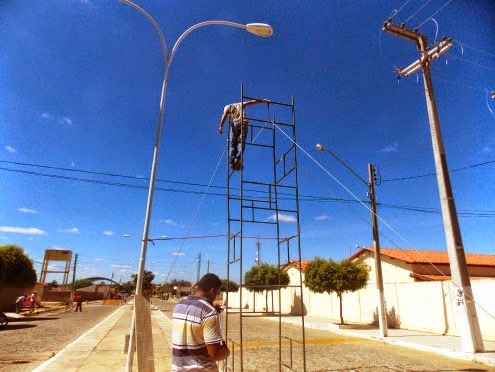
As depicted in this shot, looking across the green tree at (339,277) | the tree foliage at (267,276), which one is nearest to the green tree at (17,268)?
the tree foliage at (267,276)

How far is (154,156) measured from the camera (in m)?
8.68

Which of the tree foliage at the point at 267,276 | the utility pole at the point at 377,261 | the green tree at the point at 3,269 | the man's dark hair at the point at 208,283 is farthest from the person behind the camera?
the tree foliage at the point at 267,276

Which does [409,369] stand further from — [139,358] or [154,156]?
[154,156]

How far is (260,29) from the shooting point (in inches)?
332

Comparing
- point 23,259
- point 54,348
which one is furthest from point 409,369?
point 23,259

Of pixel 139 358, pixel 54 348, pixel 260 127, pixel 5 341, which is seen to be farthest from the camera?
pixel 5 341

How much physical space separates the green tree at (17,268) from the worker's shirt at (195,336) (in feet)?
80.0

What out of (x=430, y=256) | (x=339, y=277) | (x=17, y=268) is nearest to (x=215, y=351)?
(x=339, y=277)

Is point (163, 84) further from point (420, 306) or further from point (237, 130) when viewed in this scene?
point (420, 306)

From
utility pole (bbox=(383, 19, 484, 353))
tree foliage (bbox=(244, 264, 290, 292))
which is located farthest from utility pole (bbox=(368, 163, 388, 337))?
tree foliage (bbox=(244, 264, 290, 292))

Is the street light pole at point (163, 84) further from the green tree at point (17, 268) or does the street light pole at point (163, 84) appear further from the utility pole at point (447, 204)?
the green tree at point (17, 268)

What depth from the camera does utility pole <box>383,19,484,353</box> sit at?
10.9 metres

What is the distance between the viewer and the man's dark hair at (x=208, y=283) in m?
3.40

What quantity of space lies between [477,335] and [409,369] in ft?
11.4
